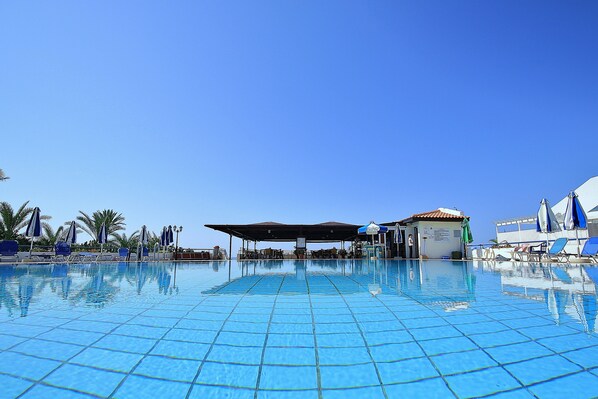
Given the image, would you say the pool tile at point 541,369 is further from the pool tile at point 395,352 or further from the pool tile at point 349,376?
the pool tile at point 349,376

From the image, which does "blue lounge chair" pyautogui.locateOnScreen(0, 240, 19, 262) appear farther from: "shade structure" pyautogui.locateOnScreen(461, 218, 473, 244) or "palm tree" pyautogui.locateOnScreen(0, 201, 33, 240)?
"shade structure" pyautogui.locateOnScreen(461, 218, 473, 244)

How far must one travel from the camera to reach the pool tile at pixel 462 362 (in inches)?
90.0

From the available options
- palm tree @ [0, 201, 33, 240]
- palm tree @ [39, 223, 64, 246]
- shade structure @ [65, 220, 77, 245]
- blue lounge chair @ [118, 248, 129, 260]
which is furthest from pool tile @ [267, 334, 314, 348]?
palm tree @ [39, 223, 64, 246]

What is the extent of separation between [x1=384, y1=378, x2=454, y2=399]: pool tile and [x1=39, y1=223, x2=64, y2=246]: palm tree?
3020 cm

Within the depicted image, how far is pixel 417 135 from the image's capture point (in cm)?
1975

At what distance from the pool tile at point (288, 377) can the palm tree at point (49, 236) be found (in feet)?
96.4

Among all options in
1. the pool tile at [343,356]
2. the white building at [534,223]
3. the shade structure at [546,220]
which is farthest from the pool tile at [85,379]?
the white building at [534,223]

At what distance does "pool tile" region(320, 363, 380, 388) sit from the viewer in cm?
207

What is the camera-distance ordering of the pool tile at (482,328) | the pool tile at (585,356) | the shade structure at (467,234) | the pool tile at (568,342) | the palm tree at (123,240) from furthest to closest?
the palm tree at (123,240) < the shade structure at (467,234) < the pool tile at (482,328) < the pool tile at (568,342) < the pool tile at (585,356)

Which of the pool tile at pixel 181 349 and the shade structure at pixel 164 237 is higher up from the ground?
the shade structure at pixel 164 237

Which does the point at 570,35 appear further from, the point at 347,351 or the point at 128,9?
the point at 128,9

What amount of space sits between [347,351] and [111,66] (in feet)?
43.3

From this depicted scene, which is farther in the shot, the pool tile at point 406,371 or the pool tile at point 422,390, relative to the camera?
the pool tile at point 406,371

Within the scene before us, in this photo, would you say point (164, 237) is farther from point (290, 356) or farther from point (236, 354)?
point (290, 356)
